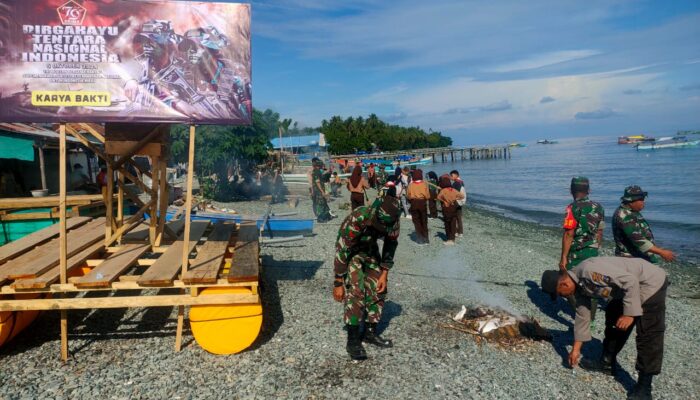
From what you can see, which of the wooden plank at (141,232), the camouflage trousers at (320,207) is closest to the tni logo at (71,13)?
the wooden plank at (141,232)

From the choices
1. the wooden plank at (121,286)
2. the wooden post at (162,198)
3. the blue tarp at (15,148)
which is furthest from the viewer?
the blue tarp at (15,148)

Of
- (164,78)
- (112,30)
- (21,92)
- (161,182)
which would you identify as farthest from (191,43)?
(161,182)

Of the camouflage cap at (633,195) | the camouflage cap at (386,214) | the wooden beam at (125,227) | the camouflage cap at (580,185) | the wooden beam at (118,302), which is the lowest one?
the wooden beam at (118,302)

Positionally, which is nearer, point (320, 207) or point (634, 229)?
point (634, 229)

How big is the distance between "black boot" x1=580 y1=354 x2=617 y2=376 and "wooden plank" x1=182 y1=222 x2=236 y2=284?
4.27 metres

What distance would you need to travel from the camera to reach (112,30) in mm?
4664

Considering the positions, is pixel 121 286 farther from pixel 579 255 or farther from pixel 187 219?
pixel 579 255

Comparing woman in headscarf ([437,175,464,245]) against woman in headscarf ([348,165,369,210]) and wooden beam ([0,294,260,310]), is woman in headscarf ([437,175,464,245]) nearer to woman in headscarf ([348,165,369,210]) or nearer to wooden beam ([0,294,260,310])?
woman in headscarf ([348,165,369,210])

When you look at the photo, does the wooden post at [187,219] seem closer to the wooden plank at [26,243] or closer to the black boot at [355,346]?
the black boot at [355,346]

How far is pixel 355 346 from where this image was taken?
16.6ft

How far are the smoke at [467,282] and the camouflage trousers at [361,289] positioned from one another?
2252mm

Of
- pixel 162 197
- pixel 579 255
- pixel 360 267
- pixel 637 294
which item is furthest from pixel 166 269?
pixel 579 255

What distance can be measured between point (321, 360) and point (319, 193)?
10.4 metres

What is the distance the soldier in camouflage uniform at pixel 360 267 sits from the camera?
16.0 ft
